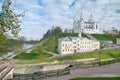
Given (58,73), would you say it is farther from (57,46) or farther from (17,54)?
(57,46)

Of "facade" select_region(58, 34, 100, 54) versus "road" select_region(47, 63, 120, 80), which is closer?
"road" select_region(47, 63, 120, 80)

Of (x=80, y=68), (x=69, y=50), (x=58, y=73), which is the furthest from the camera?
(x=69, y=50)

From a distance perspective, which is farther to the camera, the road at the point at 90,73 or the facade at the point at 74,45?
the facade at the point at 74,45

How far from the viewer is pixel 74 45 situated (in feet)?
453

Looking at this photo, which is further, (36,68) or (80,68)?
(36,68)

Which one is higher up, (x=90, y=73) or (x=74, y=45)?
(x=74, y=45)

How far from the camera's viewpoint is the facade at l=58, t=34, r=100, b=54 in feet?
429

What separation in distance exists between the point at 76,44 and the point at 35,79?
108737 millimetres

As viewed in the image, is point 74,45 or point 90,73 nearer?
point 90,73

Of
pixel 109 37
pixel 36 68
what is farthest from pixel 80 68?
pixel 109 37

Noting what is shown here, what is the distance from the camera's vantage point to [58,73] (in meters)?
34.2

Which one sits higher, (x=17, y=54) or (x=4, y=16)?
(x=4, y=16)

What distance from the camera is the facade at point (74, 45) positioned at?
130875 millimetres

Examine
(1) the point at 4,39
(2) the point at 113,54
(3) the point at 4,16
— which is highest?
(3) the point at 4,16
